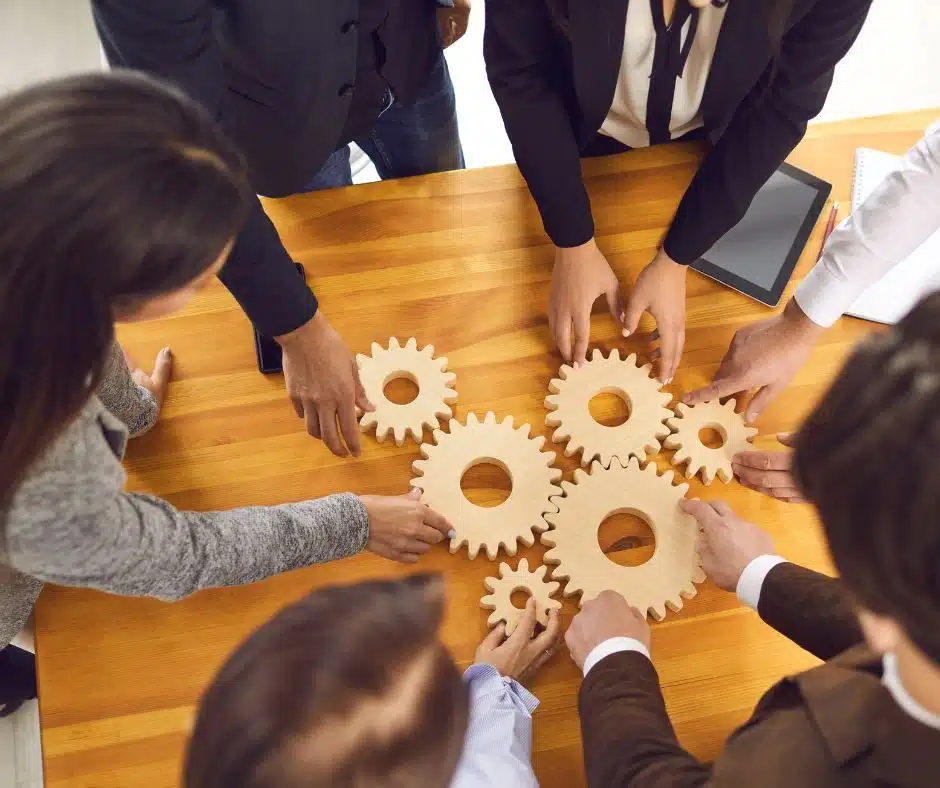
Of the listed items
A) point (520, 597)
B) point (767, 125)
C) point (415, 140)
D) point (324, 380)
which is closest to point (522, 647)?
point (520, 597)

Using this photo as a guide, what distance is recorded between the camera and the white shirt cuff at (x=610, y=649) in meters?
0.85

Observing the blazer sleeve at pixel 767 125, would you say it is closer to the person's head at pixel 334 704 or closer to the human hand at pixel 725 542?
the human hand at pixel 725 542

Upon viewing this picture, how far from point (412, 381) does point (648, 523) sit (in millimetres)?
396

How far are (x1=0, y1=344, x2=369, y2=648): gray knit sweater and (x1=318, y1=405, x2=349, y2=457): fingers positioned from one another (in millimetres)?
106

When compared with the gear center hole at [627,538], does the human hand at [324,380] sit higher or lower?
higher

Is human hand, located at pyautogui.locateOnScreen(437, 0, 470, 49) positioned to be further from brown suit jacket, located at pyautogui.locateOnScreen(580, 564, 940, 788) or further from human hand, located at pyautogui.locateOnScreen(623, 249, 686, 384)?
brown suit jacket, located at pyautogui.locateOnScreen(580, 564, 940, 788)

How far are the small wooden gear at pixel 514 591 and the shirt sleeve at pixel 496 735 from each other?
0.26 ft

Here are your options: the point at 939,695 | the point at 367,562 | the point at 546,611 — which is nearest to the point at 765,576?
the point at 546,611

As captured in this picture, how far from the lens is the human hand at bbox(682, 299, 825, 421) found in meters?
1.04

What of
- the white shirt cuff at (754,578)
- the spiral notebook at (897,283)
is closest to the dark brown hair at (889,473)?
the white shirt cuff at (754,578)

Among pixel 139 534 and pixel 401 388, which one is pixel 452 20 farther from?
pixel 139 534

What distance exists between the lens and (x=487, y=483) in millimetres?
1041

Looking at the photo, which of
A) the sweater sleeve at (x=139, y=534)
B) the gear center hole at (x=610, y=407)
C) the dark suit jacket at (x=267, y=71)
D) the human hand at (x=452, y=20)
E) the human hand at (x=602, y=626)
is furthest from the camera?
the human hand at (x=452, y=20)

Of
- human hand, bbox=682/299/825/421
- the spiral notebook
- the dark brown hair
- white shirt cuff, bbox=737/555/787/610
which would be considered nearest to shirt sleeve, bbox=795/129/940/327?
human hand, bbox=682/299/825/421
